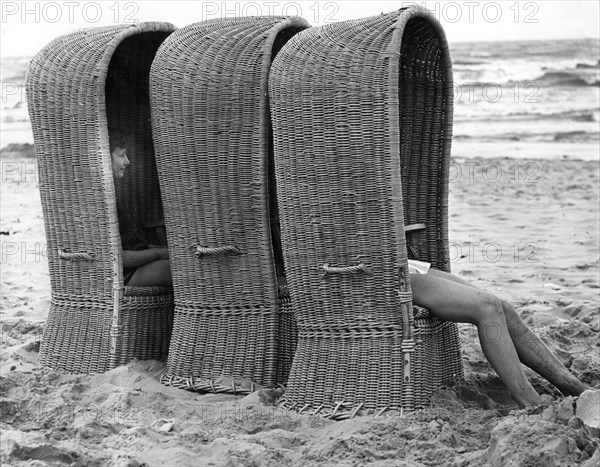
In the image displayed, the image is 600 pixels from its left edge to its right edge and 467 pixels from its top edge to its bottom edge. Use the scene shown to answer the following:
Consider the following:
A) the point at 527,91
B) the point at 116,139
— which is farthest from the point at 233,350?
the point at 527,91

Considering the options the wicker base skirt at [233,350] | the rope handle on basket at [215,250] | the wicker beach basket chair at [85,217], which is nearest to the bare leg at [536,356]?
the wicker base skirt at [233,350]

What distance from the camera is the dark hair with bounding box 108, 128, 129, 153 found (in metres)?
5.11

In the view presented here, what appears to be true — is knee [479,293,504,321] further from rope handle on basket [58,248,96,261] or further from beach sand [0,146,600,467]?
rope handle on basket [58,248,96,261]

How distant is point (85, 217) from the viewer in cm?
491

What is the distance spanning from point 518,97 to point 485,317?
41.6 feet

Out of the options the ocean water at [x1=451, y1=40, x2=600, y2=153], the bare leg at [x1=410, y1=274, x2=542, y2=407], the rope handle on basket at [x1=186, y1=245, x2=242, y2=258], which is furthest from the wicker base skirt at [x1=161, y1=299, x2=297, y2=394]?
the ocean water at [x1=451, y1=40, x2=600, y2=153]

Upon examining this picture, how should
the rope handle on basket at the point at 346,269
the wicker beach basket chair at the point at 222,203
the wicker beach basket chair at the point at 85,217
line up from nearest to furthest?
1. the rope handle on basket at the point at 346,269
2. the wicker beach basket chair at the point at 222,203
3. the wicker beach basket chair at the point at 85,217

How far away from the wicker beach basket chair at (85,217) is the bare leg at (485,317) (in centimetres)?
148

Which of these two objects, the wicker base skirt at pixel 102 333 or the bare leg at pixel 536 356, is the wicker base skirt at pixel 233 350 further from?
the bare leg at pixel 536 356

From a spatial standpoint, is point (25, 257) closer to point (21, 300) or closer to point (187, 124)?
point (21, 300)

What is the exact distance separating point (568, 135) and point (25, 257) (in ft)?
29.0

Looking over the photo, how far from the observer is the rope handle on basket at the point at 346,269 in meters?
4.13

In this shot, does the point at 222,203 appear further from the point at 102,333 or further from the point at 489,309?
the point at 489,309

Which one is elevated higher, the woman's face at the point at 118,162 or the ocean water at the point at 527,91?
the woman's face at the point at 118,162
